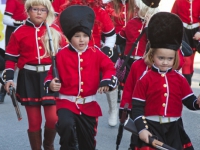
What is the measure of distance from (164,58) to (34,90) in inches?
63.1

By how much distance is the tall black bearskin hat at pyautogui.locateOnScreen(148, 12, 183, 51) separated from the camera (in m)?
4.70

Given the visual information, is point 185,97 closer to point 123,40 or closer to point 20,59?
point 20,59

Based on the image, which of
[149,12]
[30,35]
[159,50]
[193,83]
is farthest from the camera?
[193,83]

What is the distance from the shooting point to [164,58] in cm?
469

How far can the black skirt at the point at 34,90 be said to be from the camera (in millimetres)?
5762

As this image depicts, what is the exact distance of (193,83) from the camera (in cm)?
1034

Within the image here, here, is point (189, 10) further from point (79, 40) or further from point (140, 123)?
point (140, 123)

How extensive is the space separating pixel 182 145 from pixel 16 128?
3.07m

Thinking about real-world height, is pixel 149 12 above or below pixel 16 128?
above

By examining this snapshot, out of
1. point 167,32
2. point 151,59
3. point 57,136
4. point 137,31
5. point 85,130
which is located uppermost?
point 167,32

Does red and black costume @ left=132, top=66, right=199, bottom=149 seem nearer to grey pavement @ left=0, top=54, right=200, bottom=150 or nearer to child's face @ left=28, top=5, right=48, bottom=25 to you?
child's face @ left=28, top=5, right=48, bottom=25

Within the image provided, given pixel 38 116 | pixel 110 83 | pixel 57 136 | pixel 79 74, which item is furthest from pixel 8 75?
pixel 57 136

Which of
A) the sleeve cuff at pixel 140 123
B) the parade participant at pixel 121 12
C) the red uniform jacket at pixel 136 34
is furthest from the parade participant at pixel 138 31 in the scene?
the sleeve cuff at pixel 140 123

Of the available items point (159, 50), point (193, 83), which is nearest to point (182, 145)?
point (159, 50)
